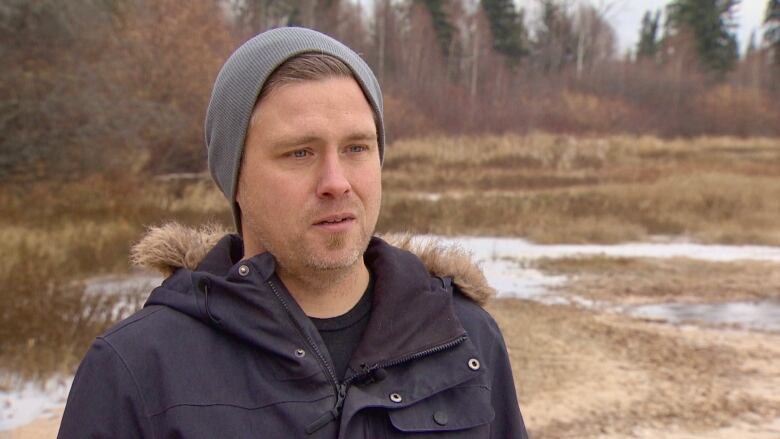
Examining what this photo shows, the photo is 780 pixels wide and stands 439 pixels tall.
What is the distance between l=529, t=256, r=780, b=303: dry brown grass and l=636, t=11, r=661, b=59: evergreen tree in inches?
2056

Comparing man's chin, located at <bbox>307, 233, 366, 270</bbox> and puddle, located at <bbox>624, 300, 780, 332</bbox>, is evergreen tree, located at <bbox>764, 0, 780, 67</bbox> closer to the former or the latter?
puddle, located at <bbox>624, 300, 780, 332</bbox>

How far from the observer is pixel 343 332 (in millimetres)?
1754

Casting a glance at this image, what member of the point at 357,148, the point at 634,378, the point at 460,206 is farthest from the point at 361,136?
the point at 460,206

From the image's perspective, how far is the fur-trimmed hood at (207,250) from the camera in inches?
73.2

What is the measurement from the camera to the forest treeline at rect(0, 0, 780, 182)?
13.9m

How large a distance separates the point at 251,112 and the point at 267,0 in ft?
141

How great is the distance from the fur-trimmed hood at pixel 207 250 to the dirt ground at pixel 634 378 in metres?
4.45

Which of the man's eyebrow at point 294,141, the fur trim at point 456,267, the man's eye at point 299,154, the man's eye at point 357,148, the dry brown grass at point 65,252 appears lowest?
the dry brown grass at point 65,252

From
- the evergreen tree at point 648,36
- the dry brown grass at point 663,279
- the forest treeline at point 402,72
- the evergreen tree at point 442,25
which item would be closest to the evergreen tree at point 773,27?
the forest treeline at point 402,72

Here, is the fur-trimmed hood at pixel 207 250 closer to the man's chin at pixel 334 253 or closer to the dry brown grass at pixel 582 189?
the man's chin at pixel 334 253

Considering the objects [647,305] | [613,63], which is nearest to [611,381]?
[647,305]

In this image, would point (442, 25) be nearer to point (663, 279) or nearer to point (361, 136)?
point (663, 279)

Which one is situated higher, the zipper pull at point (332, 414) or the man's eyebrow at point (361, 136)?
the man's eyebrow at point (361, 136)

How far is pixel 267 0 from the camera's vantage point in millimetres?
42906
